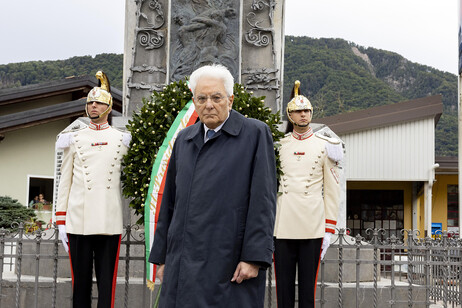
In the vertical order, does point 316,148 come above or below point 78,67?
below

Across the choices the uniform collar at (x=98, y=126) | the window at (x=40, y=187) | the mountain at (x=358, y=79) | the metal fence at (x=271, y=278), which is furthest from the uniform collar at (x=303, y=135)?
the mountain at (x=358, y=79)

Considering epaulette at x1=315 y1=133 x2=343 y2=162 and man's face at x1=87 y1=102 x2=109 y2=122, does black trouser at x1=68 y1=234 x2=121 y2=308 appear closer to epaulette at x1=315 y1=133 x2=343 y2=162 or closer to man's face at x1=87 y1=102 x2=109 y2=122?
man's face at x1=87 y1=102 x2=109 y2=122

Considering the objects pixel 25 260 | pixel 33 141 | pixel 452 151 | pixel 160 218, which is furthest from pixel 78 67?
pixel 160 218

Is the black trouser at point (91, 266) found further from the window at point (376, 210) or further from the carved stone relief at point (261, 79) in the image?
the window at point (376, 210)

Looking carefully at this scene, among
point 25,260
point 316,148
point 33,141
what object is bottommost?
point 25,260

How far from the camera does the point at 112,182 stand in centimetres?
579

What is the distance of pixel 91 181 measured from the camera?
224 inches

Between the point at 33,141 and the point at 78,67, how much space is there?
57.6 ft

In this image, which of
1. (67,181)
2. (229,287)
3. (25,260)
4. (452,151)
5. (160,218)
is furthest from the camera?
(452,151)

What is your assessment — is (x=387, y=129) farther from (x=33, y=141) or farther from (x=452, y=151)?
(x=452, y=151)

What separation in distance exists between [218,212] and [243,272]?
360 millimetres

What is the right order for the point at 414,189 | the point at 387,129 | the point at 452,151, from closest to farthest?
1. the point at 387,129
2. the point at 414,189
3. the point at 452,151

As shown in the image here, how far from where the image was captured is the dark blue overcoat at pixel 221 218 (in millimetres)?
3656

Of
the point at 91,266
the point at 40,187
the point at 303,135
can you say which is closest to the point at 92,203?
the point at 91,266
